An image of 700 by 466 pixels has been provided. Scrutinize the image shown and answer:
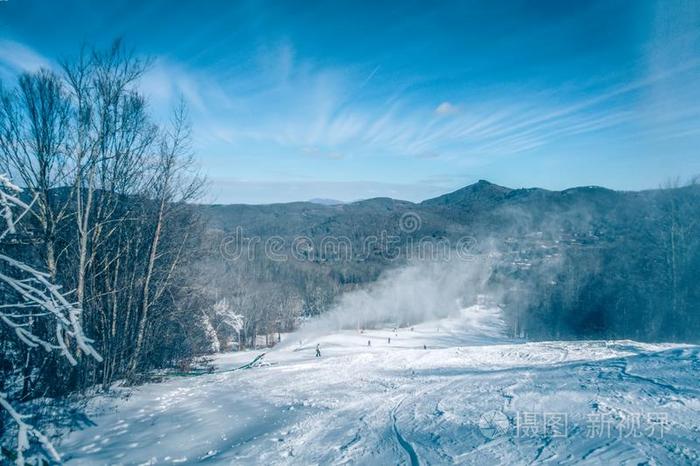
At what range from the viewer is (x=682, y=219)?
2266 centimetres

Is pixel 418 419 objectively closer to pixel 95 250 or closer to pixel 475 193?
pixel 95 250

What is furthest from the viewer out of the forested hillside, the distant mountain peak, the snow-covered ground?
the distant mountain peak

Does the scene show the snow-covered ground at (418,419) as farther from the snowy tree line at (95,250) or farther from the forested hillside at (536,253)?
the forested hillside at (536,253)

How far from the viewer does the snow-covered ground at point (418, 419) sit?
446 cm

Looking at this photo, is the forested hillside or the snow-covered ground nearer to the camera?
the snow-covered ground

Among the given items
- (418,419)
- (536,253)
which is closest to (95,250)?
(418,419)

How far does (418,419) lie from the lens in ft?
19.4

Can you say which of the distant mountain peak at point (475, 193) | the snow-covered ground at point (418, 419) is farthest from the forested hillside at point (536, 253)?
the snow-covered ground at point (418, 419)

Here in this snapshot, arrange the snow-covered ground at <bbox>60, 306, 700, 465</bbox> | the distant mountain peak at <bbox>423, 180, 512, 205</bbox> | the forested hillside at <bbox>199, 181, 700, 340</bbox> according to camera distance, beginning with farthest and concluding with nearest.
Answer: the distant mountain peak at <bbox>423, 180, 512, 205</bbox> < the forested hillside at <bbox>199, 181, 700, 340</bbox> < the snow-covered ground at <bbox>60, 306, 700, 465</bbox>

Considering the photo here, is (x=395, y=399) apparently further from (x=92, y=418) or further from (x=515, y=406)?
(x=92, y=418)

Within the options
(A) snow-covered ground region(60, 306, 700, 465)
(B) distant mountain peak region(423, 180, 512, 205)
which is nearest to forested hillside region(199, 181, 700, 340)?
(B) distant mountain peak region(423, 180, 512, 205)

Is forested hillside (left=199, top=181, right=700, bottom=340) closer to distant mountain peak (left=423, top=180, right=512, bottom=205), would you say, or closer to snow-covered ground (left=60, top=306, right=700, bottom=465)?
distant mountain peak (left=423, top=180, right=512, bottom=205)

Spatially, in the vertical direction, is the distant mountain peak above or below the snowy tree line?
above

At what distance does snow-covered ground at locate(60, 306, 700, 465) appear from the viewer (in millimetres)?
4465
